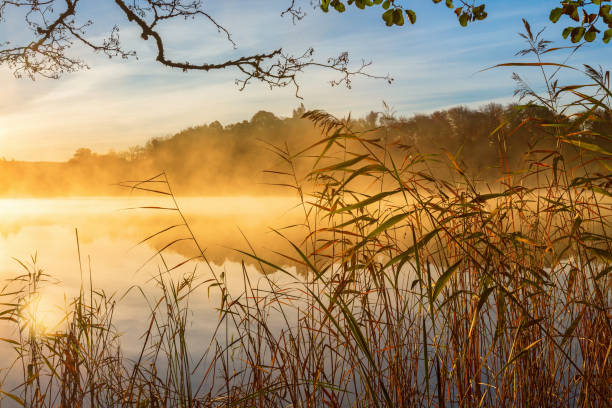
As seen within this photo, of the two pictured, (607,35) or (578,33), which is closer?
(578,33)

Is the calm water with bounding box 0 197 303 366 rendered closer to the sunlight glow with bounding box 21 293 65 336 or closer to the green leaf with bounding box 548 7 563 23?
the sunlight glow with bounding box 21 293 65 336

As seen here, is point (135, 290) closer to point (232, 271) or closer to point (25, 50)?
point (232, 271)

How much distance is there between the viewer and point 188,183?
39312mm

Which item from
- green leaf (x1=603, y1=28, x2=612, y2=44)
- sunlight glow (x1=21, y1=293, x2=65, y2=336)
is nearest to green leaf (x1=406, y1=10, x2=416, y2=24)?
green leaf (x1=603, y1=28, x2=612, y2=44)

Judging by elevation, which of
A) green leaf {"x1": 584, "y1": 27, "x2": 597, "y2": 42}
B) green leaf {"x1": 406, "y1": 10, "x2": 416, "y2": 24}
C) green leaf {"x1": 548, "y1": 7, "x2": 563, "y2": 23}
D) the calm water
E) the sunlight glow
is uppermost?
green leaf {"x1": 406, "y1": 10, "x2": 416, "y2": 24}

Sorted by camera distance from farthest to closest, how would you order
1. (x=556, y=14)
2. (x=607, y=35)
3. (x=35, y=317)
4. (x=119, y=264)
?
1. (x=119, y=264)
2. (x=607, y=35)
3. (x=556, y=14)
4. (x=35, y=317)

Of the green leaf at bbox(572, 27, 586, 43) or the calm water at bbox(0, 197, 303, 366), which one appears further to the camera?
the calm water at bbox(0, 197, 303, 366)

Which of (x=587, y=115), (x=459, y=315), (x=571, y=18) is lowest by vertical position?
(x=459, y=315)

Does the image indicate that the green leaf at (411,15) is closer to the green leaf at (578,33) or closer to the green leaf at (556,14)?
the green leaf at (556,14)

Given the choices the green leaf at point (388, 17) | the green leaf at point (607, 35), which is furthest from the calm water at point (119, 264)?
the green leaf at point (607, 35)

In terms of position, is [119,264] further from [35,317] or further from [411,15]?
[411,15]

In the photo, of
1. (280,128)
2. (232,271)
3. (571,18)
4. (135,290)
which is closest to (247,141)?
(280,128)

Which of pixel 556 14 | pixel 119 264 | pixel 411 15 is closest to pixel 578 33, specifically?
pixel 556 14

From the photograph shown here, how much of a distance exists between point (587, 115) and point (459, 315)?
904 millimetres
